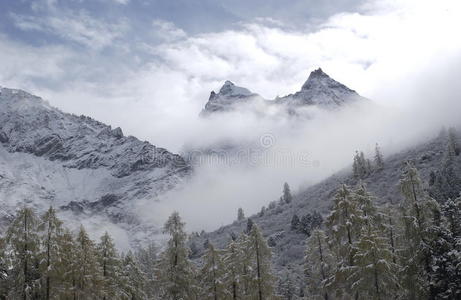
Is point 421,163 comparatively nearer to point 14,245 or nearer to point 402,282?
point 402,282

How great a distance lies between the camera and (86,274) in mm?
39281

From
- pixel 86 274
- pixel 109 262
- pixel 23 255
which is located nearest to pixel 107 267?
pixel 109 262

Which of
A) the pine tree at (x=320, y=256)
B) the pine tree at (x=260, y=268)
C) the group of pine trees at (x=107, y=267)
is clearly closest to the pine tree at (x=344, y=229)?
the pine tree at (x=260, y=268)

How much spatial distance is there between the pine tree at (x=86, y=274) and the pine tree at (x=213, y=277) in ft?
28.7

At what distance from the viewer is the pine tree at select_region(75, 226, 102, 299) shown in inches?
1527

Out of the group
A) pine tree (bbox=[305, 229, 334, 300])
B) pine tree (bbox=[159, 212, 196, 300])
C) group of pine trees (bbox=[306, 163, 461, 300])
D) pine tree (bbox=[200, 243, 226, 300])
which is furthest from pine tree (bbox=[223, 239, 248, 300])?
pine tree (bbox=[305, 229, 334, 300])

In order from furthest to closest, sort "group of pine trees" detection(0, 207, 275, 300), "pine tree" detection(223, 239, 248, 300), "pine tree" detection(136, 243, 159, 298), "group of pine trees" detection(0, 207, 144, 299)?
1. "pine tree" detection(136, 243, 159, 298)
2. "pine tree" detection(223, 239, 248, 300)
3. "group of pine trees" detection(0, 207, 275, 300)
4. "group of pine trees" detection(0, 207, 144, 299)

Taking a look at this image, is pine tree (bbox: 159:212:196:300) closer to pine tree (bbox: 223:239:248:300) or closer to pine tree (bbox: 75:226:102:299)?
pine tree (bbox: 223:239:248:300)

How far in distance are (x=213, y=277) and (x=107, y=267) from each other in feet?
29.0

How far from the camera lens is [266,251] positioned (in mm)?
44125

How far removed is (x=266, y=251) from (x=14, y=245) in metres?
19.3

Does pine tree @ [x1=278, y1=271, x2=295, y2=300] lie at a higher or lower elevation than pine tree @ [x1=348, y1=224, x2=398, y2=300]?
lower

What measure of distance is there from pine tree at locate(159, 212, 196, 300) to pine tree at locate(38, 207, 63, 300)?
9.33 metres

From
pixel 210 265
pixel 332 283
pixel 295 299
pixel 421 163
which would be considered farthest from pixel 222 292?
pixel 421 163
